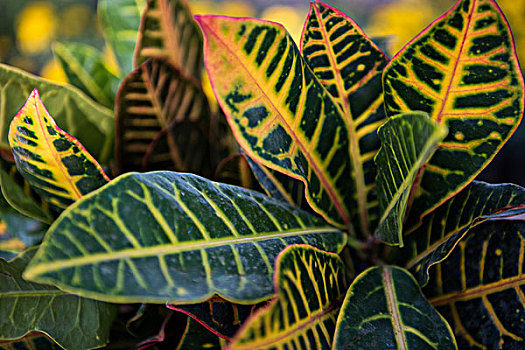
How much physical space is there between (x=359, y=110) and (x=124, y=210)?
0.93 feet

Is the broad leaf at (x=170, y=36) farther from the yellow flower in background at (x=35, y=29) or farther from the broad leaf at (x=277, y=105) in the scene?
the yellow flower in background at (x=35, y=29)

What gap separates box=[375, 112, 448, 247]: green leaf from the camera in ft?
1.12

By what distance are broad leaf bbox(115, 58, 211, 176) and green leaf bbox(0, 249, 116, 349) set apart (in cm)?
17

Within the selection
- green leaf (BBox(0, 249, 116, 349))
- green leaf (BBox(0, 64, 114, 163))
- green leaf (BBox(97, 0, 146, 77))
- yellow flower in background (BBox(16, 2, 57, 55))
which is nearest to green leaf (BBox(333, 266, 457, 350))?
green leaf (BBox(0, 249, 116, 349))

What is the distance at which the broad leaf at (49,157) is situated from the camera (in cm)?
41

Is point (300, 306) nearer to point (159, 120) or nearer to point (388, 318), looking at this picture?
point (388, 318)

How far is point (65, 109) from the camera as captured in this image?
1.81ft

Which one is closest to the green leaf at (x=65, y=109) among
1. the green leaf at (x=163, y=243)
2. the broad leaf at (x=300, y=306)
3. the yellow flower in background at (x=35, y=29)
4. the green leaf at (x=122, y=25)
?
the green leaf at (x=122, y=25)

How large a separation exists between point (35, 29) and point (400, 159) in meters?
3.46

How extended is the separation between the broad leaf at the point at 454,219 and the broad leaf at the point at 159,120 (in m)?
0.29

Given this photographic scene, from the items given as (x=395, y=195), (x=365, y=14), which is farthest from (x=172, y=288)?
(x=365, y=14)

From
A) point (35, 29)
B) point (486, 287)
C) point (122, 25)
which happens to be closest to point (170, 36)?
point (122, 25)

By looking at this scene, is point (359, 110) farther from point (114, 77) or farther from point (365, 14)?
point (365, 14)

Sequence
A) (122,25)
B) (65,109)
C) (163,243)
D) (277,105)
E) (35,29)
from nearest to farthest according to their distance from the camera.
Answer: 1. (163,243)
2. (277,105)
3. (65,109)
4. (122,25)
5. (35,29)
